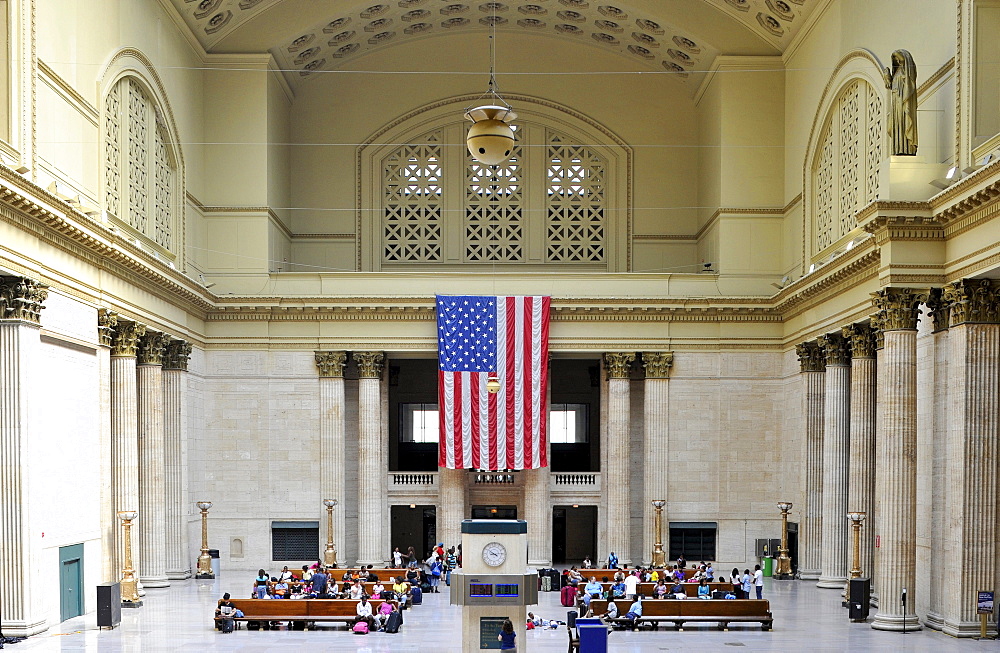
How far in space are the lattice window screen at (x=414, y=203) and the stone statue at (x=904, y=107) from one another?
19319mm

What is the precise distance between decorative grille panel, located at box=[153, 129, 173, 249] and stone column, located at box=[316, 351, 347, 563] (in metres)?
6.83

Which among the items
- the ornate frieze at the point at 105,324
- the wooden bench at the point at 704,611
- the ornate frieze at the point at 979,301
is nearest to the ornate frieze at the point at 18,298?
the ornate frieze at the point at 105,324

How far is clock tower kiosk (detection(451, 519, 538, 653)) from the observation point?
702 inches

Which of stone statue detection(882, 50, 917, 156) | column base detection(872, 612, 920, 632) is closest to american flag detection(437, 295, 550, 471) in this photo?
column base detection(872, 612, 920, 632)

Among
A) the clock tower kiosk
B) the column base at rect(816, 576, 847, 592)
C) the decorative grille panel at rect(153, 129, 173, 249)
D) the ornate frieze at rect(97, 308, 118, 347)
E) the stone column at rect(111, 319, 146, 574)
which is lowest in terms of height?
the column base at rect(816, 576, 847, 592)

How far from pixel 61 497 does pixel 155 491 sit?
6.92m

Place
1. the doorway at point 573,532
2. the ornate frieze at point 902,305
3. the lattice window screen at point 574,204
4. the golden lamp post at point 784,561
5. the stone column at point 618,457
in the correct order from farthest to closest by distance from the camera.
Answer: the doorway at point 573,532, the lattice window screen at point 574,204, the stone column at point 618,457, the golden lamp post at point 784,561, the ornate frieze at point 902,305

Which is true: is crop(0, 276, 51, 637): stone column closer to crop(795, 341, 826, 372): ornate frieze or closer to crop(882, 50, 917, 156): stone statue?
crop(882, 50, 917, 156): stone statue

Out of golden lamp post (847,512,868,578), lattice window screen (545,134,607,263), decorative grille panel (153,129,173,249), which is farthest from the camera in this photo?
lattice window screen (545,134,607,263)

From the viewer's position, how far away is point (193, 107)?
34219 mm

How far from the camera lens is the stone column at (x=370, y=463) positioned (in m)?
36.2

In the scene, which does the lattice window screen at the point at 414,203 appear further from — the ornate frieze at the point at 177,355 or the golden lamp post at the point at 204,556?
the golden lamp post at the point at 204,556

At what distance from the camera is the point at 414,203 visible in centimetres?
3966

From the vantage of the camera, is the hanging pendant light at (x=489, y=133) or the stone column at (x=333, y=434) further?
the stone column at (x=333, y=434)
